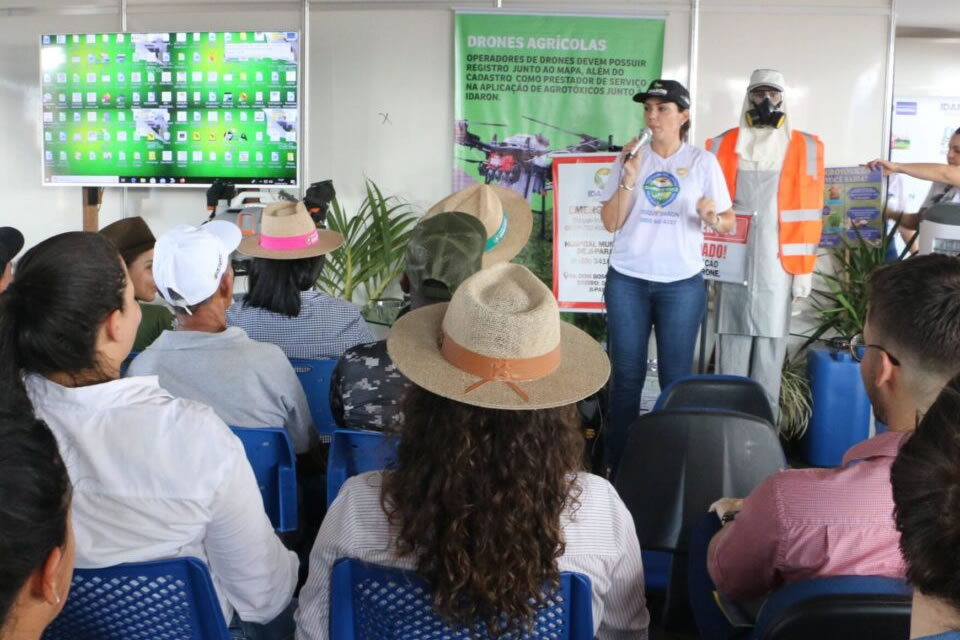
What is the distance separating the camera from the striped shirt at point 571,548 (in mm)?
1339

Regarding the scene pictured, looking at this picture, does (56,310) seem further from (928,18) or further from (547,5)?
(928,18)

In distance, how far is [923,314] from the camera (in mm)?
1564

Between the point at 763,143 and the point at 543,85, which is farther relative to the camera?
the point at 543,85

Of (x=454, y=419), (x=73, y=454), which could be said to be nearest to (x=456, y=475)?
(x=454, y=419)

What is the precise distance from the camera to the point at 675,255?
12.0ft

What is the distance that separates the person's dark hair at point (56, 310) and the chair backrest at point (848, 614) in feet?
3.65

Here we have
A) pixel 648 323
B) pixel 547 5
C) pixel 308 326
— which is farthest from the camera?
pixel 547 5

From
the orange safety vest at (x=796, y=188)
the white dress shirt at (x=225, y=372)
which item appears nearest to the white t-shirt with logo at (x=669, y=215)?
the orange safety vest at (x=796, y=188)

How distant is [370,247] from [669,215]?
6.67 ft

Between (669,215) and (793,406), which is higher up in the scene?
(669,215)

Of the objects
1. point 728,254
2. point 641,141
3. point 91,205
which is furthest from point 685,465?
point 91,205

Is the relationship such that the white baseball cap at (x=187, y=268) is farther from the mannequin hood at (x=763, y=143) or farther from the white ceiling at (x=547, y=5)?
the white ceiling at (x=547, y=5)

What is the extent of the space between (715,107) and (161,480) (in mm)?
4229

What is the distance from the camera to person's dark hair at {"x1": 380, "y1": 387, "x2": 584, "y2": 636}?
4.21 ft
